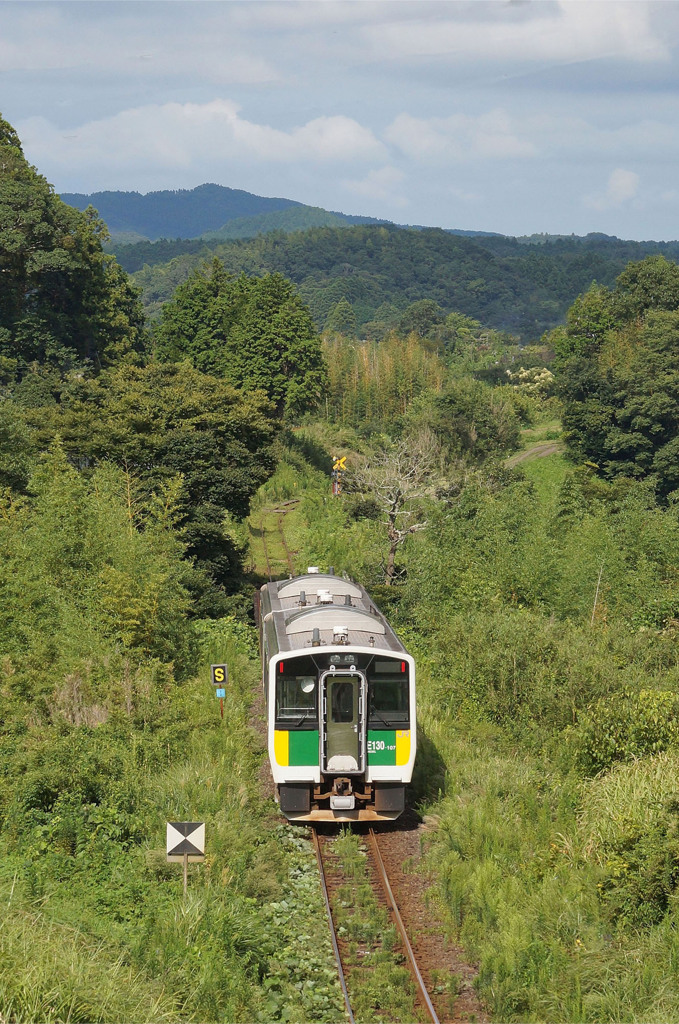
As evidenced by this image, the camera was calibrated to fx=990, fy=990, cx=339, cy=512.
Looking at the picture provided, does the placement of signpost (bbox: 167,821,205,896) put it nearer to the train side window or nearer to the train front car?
the train front car

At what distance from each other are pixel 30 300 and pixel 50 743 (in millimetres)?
48750

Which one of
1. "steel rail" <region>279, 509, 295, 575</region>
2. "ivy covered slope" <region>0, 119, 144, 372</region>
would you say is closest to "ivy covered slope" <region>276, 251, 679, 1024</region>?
"steel rail" <region>279, 509, 295, 575</region>

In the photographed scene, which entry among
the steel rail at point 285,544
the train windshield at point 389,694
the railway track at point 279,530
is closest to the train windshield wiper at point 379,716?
the train windshield at point 389,694

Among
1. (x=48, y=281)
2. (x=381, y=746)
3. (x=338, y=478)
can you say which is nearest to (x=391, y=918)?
(x=381, y=746)

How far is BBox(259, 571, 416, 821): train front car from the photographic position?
14.5 meters

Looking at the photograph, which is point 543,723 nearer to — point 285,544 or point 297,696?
point 297,696

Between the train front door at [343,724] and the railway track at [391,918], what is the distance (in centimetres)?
126

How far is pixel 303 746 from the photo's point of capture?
1453 cm

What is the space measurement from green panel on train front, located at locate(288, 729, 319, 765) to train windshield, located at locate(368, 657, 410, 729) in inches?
34.6

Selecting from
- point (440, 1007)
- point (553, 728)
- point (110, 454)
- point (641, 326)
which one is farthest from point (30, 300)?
point (440, 1007)

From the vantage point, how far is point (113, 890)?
11.9 m

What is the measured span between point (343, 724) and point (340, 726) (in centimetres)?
5

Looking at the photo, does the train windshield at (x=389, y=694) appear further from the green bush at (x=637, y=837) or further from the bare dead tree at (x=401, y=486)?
the bare dead tree at (x=401, y=486)

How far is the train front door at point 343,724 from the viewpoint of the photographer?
14.5 metres
